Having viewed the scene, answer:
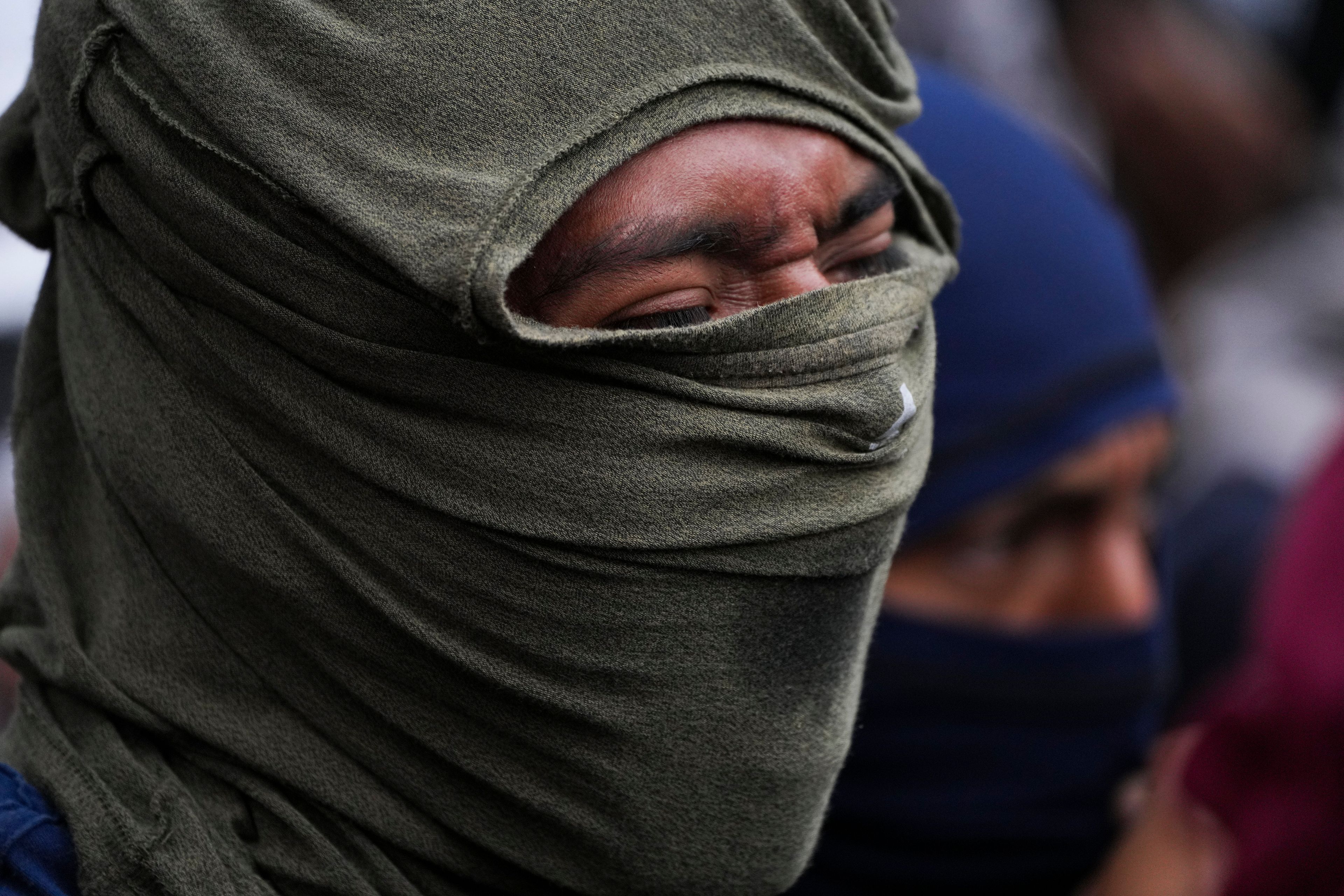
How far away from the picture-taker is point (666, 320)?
1.53 m

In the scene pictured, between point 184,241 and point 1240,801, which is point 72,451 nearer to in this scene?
point 184,241

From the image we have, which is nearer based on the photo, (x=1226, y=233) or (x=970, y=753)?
(x=970, y=753)

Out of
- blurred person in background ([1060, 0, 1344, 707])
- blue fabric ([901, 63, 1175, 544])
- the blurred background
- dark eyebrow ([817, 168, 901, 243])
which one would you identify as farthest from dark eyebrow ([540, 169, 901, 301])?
blurred person in background ([1060, 0, 1344, 707])

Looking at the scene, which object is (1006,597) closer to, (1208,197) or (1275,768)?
(1275,768)

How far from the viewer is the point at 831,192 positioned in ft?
5.24

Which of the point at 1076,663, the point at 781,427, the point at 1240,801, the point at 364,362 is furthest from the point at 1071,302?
the point at 364,362

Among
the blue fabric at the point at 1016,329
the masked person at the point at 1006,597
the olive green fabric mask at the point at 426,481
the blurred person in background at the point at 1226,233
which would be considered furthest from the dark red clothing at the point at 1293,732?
the olive green fabric mask at the point at 426,481

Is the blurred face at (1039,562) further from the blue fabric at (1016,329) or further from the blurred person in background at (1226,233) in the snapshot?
the blurred person in background at (1226,233)

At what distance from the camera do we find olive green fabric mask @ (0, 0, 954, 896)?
1.39 m

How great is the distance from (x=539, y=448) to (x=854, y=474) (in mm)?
351

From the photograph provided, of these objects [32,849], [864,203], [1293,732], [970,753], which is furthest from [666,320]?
[1293,732]

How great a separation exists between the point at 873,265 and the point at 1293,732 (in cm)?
158

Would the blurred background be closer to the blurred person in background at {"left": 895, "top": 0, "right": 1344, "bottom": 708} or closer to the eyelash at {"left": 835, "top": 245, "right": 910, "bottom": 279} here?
the blurred person in background at {"left": 895, "top": 0, "right": 1344, "bottom": 708}

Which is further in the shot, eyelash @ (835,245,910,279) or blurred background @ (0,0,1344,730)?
blurred background @ (0,0,1344,730)
